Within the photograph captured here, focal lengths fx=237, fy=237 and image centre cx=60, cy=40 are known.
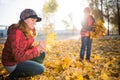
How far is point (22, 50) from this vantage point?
430cm

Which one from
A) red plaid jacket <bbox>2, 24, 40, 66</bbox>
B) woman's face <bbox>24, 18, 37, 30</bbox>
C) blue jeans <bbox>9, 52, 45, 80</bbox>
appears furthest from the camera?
blue jeans <bbox>9, 52, 45, 80</bbox>

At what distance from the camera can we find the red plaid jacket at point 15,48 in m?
4.25

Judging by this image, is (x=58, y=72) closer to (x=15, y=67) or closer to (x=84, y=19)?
(x=15, y=67)

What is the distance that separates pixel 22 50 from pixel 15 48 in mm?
141

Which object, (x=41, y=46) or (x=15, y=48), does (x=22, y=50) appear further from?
(x=41, y=46)

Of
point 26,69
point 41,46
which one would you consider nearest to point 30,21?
point 41,46

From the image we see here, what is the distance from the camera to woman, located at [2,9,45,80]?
14.0 ft

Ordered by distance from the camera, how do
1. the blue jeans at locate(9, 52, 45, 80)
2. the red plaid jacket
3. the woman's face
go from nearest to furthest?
the red plaid jacket
the woman's face
the blue jeans at locate(9, 52, 45, 80)

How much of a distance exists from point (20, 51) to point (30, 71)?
693 millimetres

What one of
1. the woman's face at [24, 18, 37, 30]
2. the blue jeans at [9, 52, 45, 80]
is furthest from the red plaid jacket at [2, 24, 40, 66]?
the woman's face at [24, 18, 37, 30]

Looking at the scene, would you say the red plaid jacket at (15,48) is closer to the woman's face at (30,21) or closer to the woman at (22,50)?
the woman at (22,50)

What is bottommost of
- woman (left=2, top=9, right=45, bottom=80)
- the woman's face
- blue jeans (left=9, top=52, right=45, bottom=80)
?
blue jeans (left=9, top=52, right=45, bottom=80)

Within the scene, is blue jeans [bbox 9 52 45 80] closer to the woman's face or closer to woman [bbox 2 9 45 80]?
woman [bbox 2 9 45 80]

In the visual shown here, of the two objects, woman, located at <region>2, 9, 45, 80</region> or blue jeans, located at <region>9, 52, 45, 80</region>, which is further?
blue jeans, located at <region>9, 52, 45, 80</region>
